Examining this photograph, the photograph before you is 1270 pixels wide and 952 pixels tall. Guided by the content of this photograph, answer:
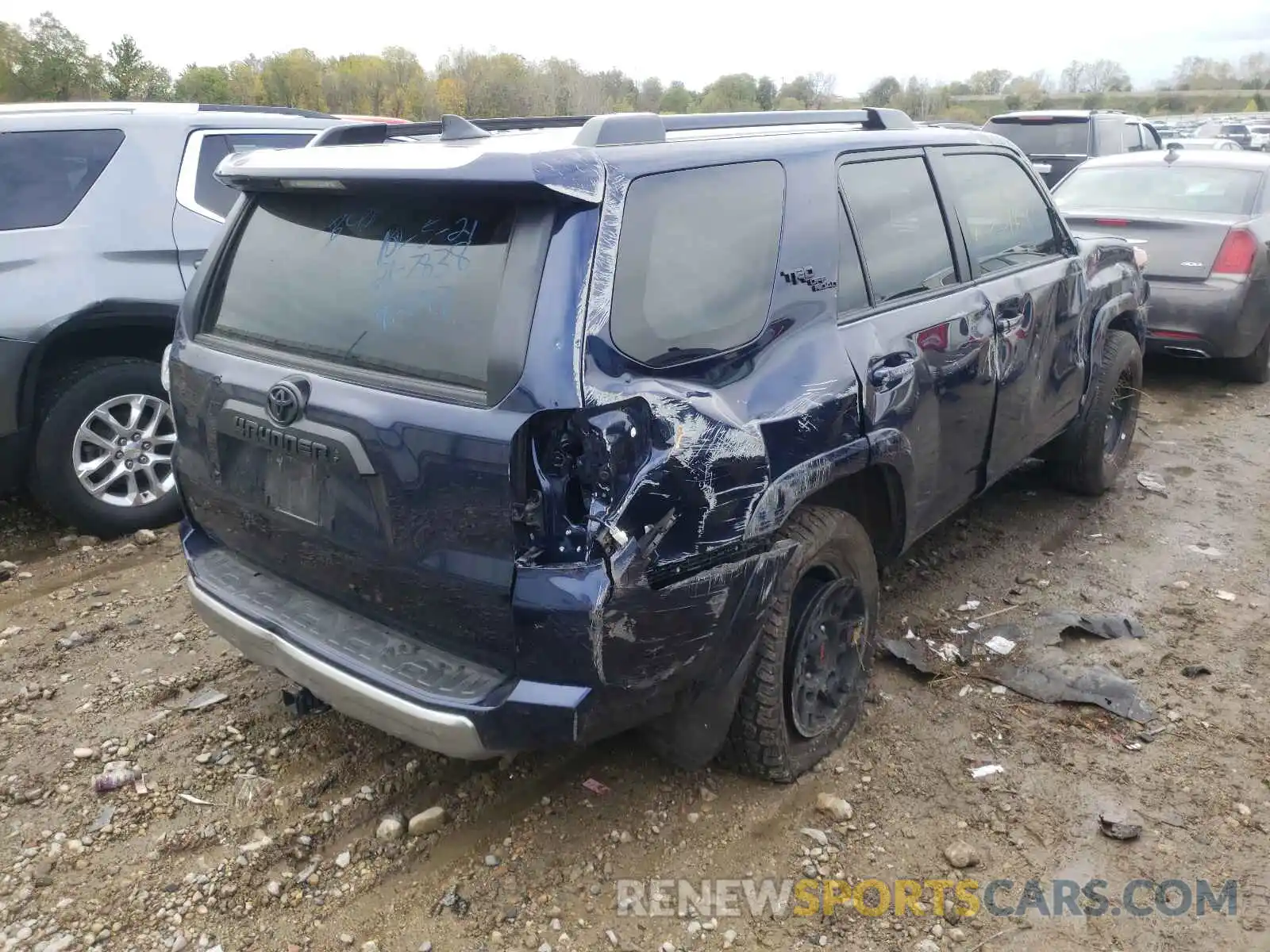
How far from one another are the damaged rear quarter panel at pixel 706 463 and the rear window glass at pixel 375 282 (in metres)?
0.29

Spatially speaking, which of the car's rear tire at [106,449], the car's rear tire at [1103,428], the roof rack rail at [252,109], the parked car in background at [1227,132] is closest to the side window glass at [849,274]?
the car's rear tire at [1103,428]

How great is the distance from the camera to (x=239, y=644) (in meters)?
2.79

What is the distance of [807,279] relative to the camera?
111 inches

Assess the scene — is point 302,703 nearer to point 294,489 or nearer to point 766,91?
point 294,489

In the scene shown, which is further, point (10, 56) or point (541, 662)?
point (10, 56)

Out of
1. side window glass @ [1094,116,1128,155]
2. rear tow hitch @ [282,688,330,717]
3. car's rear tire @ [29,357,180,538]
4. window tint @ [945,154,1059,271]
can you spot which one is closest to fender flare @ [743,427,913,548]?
window tint @ [945,154,1059,271]

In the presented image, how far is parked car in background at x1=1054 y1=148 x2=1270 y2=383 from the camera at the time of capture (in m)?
6.87

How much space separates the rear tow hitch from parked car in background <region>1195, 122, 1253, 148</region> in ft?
82.1

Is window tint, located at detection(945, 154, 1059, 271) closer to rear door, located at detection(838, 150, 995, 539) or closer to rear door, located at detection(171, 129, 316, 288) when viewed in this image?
rear door, located at detection(838, 150, 995, 539)

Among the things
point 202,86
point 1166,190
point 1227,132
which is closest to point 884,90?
point 1227,132

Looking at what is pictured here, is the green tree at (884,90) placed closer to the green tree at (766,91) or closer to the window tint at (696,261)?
the green tree at (766,91)

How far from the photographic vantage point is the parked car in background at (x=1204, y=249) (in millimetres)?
6871

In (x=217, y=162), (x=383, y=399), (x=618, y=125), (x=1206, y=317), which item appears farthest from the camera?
(x=1206, y=317)

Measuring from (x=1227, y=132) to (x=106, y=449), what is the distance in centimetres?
2982
